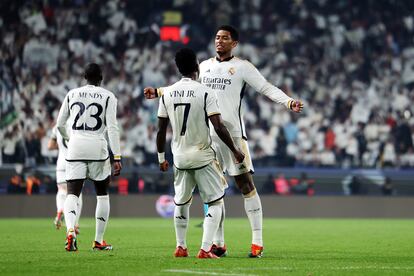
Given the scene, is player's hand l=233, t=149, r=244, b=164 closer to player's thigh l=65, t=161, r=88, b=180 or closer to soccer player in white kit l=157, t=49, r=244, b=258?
soccer player in white kit l=157, t=49, r=244, b=258

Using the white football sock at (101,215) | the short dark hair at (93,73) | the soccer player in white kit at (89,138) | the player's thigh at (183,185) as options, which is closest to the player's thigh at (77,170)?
the soccer player in white kit at (89,138)

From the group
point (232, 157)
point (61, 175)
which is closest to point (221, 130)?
point (232, 157)

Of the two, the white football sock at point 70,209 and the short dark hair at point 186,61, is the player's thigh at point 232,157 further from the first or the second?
the white football sock at point 70,209

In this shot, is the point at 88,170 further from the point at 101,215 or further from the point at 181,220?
the point at 181,220

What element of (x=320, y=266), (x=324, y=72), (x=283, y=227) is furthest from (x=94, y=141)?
(x=324, y=72)

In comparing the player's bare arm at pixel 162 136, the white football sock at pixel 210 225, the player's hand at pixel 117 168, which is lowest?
the white football sock at pixel 210 225

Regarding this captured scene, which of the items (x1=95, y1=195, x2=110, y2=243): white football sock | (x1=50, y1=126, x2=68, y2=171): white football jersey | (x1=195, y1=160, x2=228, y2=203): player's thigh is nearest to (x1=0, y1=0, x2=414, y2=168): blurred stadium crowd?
(x1=50, y1=126, x2=68, y2=171): white football jersey

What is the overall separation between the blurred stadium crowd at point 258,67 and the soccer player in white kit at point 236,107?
42.7ft

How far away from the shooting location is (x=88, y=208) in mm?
25062

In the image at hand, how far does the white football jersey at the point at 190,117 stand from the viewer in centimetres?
1112

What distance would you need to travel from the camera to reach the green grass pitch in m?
9.98

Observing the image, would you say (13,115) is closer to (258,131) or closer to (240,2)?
(258,131)

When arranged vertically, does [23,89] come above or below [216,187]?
above

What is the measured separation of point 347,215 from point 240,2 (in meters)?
9.49
